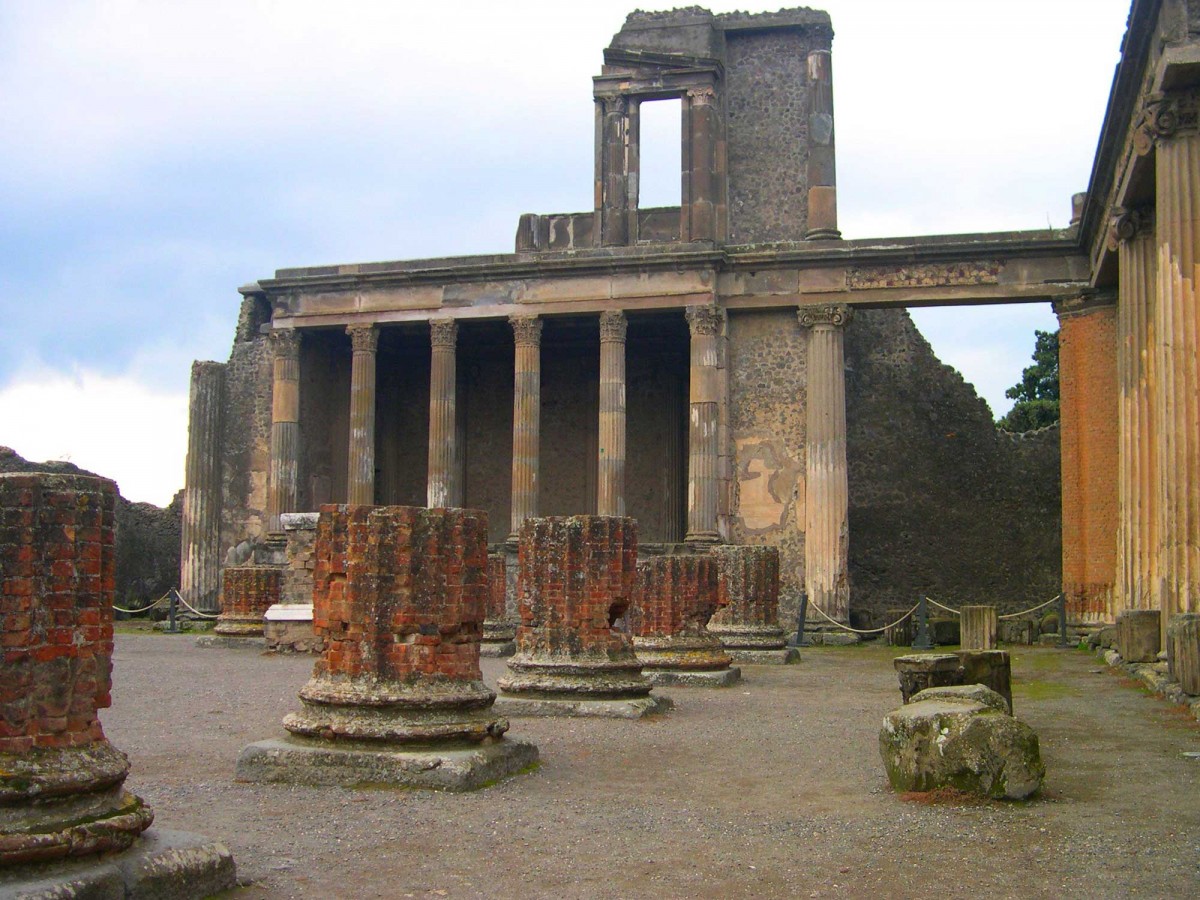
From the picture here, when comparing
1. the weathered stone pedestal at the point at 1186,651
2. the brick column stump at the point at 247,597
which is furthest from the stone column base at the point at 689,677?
the brick column stump at the point at 247,597

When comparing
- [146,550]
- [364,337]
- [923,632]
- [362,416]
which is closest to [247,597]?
[362,416]

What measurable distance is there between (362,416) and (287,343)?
1993 millimetres

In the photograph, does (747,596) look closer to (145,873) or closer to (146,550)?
(145,873)

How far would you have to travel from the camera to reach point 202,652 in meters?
15.6

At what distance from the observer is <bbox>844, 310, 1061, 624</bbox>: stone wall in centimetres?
2433

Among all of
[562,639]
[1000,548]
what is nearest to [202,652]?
[562,639]

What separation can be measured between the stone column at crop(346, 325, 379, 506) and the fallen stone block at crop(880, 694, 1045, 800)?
17.2 m

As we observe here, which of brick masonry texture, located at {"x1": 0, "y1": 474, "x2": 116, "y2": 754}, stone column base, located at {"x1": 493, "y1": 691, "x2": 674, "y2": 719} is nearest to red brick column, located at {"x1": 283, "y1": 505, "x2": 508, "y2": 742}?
stone column base, located at {"x1": 493, "y1": 691, "x2": 674, "y2": 719}

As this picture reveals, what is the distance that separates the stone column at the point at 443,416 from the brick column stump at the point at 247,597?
18.3 feet

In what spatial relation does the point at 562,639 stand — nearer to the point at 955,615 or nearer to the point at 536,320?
the point at 536,320

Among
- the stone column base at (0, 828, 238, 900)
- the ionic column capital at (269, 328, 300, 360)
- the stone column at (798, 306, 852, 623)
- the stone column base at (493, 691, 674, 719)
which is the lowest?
the stone column base at (493, 691, 674, 719)

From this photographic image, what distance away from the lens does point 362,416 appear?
22641 mm

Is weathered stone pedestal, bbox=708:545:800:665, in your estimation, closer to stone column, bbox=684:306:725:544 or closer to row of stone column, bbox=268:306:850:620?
row of stone column, bbox=268:306:850:620

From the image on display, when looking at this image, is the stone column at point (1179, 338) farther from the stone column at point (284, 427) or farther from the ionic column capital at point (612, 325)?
the stone column at point (284, 427)
